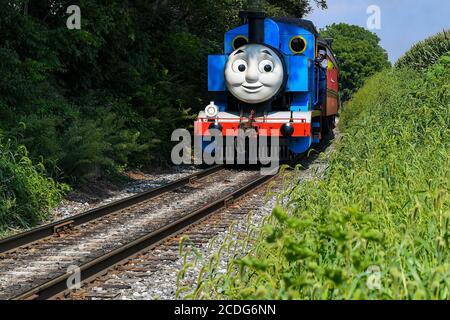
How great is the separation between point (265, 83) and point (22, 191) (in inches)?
269

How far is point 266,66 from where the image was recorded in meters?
15.7

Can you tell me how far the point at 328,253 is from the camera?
4.88 m

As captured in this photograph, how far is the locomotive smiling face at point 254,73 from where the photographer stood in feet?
51.5

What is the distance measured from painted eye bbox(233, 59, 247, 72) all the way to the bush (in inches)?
220

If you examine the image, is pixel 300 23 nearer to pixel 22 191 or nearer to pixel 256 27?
pixel 256 27

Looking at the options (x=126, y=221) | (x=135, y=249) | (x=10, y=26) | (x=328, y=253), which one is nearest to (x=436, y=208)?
(x=328, y=253)

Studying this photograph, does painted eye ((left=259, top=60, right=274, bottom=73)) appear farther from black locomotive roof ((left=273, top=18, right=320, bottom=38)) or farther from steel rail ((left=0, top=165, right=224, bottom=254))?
steel rail ((left=0, top=165, right=224, bottom=254))

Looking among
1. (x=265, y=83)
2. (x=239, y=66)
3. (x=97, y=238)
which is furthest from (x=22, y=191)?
(x=265, y=83)

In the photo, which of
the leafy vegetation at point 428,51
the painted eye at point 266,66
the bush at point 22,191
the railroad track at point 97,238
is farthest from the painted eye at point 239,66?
the leafy vegetation at point 428,51

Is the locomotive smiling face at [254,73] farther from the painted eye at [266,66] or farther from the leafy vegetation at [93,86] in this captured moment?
the leafy vegetation at [93,86]

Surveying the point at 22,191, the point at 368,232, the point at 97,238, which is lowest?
the point at 97,238

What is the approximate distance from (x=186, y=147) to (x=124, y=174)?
3729 millimetres

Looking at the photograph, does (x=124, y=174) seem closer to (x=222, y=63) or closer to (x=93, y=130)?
(x=93, y=130)
